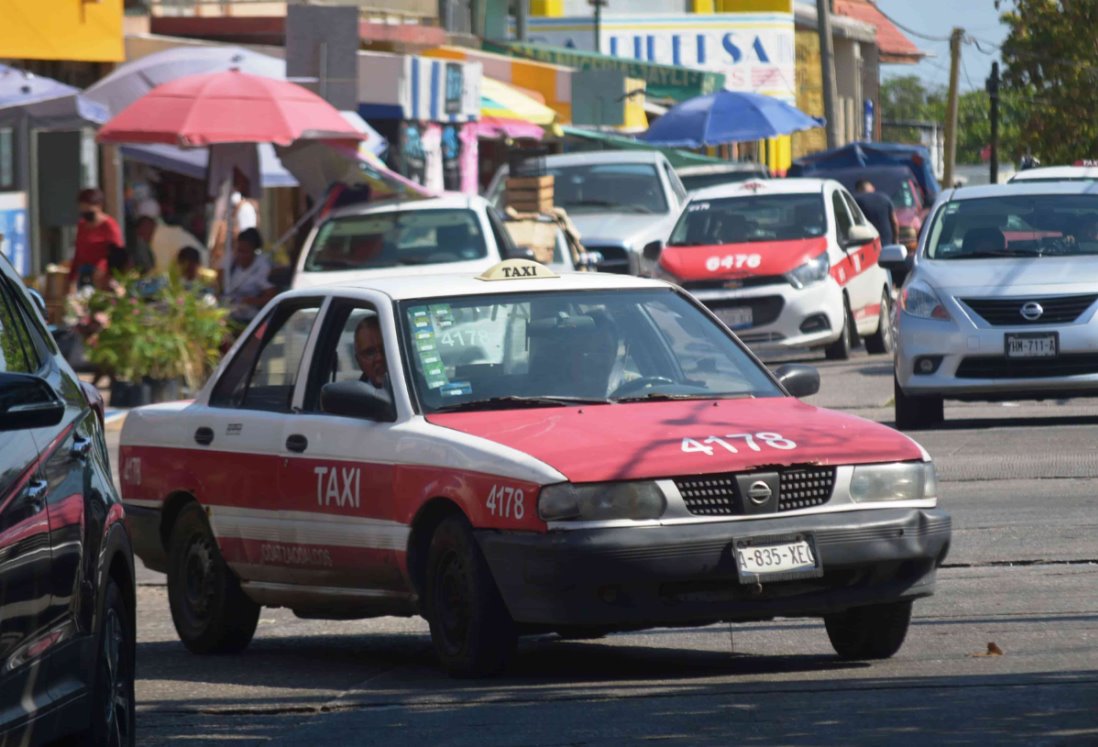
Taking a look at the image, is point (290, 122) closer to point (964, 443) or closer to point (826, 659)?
point (964, 443)

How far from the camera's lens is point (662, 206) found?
94.3 ft

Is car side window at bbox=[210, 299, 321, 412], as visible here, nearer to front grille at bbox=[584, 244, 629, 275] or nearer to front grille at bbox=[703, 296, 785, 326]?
front grille at bbox=[703, 296, 785, 326]

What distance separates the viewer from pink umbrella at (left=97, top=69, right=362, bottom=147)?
2119 cm

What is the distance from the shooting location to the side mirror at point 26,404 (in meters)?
5.30

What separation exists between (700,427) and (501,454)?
73 centimetres

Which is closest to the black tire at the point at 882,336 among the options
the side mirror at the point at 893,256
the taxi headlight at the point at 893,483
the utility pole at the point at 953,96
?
the side mirror at the point at 893,256

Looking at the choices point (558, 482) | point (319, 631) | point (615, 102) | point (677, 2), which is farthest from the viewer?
point (677, 2)

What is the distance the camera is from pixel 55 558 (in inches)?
225

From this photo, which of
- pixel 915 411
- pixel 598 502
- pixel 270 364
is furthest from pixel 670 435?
pixel 915 411

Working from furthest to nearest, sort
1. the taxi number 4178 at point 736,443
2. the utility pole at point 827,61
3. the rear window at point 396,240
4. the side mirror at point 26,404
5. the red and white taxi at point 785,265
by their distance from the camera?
the utility pole at point 827,61 → the red and white taxi at point 785,265 → the rear window at point 396,240 → the taxi number 4178 at point 736,443 → the side mirror at point 26,404

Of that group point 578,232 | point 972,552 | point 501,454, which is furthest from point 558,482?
point 578,232

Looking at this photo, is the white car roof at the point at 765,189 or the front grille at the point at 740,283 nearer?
the front grille at the point at 740,283

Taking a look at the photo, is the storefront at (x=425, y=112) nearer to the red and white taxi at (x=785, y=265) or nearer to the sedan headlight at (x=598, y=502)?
the red and white taxi at (x=785, y=265)

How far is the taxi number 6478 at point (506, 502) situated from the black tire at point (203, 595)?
2.09m
